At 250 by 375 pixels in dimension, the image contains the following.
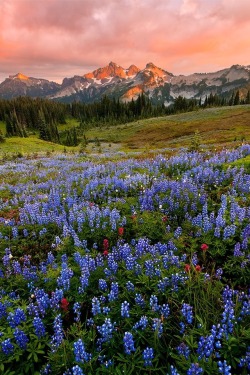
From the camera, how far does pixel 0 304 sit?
12.5ft

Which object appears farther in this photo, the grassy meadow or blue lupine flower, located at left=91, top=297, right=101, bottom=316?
blue lupine flower, located at left=91, top=297, right=101, bottom=316

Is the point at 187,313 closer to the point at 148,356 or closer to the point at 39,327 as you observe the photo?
the point at 148,356

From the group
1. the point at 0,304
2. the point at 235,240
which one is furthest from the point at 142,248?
the point at 0,304

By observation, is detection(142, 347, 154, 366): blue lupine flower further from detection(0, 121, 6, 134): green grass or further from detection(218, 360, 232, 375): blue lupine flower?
detection(0, 121, 6, 134): green grass

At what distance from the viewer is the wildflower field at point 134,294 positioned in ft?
9.88

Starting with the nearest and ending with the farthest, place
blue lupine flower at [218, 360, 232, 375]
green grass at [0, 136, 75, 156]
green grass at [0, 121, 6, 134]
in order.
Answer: blue lupine flower at [218, 360, 232, 375], green grass at [0, 136, 75, 156], green grass at [0, 121, 6, 134]

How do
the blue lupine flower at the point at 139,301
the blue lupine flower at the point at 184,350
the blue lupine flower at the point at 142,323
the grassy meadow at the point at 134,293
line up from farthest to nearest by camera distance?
the blue lupine flower at the point at 139,301 < the blue lupine flower at the point at 142,323 < the grassy meadow at the point at 134,293 < the blue lupine flower at the point at 184,350

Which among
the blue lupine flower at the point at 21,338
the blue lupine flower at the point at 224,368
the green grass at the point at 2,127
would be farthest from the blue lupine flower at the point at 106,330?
the green grass at the point at 2,127

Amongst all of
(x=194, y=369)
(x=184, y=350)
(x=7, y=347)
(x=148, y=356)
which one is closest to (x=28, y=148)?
(x=7, y=347)

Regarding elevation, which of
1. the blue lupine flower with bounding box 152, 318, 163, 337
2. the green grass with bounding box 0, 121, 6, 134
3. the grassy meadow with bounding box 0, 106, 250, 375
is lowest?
the green grass with bounding box 0, 121, 6, 134

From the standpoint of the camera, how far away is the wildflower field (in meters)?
3.01

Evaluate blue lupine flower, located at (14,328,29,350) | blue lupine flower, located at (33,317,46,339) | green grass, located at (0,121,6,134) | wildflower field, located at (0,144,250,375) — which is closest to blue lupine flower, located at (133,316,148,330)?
wildflower field, located at (0,144,250,375)

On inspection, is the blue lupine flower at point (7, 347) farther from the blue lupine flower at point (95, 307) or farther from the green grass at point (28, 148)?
the green grass at point (28, 148)

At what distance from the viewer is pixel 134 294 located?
3.98 metres
